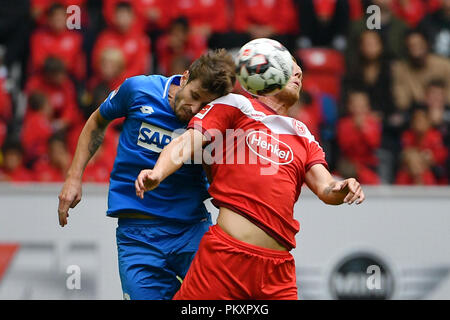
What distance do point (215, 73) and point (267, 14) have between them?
5.38m

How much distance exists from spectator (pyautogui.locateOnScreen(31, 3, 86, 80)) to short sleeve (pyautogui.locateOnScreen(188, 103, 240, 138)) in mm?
5317

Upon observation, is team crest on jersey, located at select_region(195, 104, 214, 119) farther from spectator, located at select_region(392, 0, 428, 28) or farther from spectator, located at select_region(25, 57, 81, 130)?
spectator, located at select_region(392, 0, 428, 28)

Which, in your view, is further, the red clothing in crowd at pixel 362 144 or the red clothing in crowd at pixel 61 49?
the red clothing in crowd at pixel 61 49

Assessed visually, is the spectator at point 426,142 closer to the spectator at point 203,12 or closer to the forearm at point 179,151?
the spectator at point 203,12

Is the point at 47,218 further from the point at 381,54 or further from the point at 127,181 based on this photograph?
the point at 381,54

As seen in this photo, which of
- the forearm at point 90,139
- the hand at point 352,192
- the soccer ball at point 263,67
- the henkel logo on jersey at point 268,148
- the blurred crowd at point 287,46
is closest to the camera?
the hand at point 352,192

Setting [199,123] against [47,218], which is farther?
[47,218]

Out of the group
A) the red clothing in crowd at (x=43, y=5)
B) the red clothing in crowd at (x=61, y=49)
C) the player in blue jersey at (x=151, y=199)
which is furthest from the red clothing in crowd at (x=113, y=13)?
the player in blue jersey at (x=151, y=199)

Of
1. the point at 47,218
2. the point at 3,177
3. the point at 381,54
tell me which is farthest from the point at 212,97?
the point at 381,54

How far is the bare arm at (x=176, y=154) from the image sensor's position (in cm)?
434

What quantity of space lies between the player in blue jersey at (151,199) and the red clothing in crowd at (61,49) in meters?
4.51

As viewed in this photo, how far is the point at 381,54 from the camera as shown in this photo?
9.75 meters

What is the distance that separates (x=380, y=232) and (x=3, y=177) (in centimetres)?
402

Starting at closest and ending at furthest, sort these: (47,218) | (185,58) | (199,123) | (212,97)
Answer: (199,123)
(212,97)
(47,218)
(185,58)
